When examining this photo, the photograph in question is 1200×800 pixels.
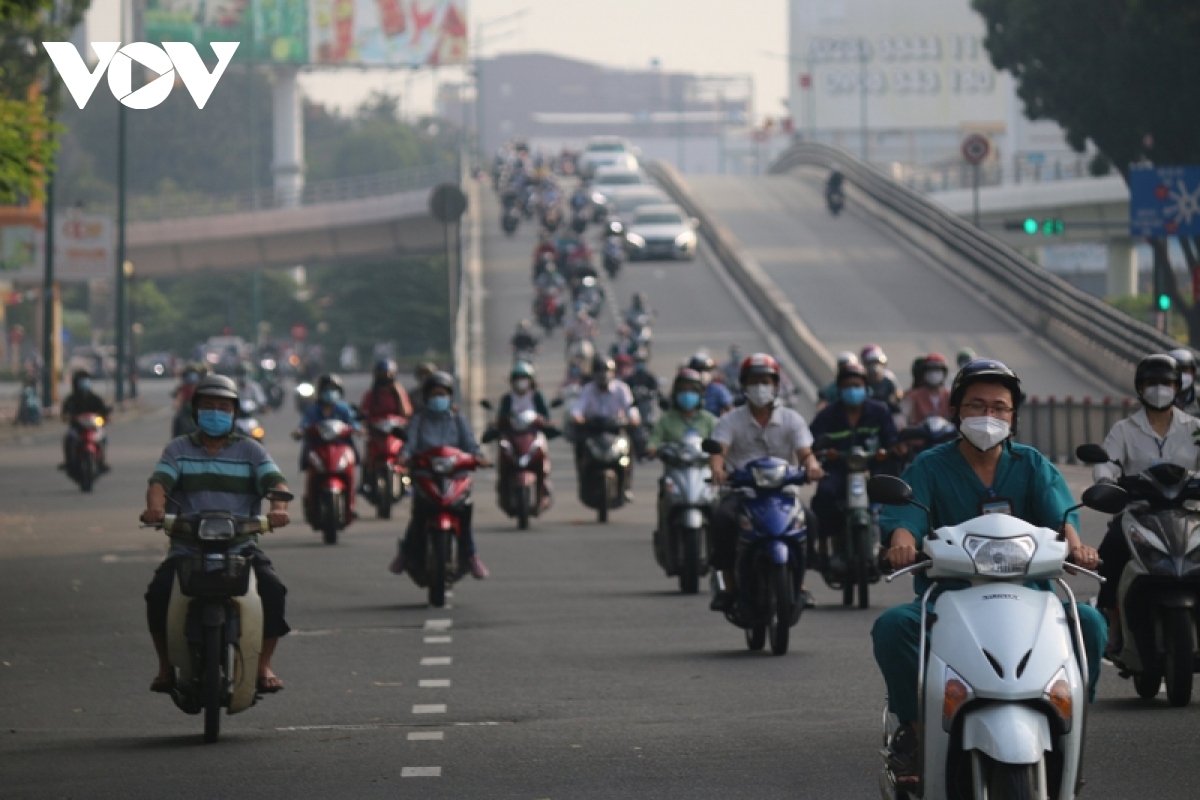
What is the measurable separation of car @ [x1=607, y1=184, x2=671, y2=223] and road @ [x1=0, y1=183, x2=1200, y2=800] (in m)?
49.6

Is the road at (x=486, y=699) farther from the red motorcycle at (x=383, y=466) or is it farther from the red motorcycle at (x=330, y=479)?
the red motorcycle at (x=383, y=466)

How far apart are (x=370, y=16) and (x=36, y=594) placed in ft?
302

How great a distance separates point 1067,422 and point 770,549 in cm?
2186

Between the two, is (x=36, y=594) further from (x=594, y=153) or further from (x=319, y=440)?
(x=594, y=153)

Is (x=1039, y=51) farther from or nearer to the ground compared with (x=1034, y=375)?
farther from the ground

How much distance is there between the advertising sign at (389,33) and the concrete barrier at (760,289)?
2789 cm

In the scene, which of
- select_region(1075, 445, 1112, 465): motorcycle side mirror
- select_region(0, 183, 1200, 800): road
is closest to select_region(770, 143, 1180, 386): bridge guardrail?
select_region(0, 183, 1200, 800): road

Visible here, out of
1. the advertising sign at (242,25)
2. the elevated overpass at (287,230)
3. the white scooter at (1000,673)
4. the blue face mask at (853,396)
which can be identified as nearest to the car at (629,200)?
the elevated overpass at (287,230)

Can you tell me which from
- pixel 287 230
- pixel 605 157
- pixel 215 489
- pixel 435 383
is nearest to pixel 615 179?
pixel 605 157

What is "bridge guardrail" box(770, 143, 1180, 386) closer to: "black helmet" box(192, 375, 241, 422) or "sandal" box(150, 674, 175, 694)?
"black helmet" box(192, 375, 241, 422)

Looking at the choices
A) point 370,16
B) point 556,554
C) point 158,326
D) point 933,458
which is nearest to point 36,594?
point 556,554

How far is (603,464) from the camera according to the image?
23984 mm

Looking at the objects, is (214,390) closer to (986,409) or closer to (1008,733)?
(986,409)

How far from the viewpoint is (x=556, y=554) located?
20531 millimetres
